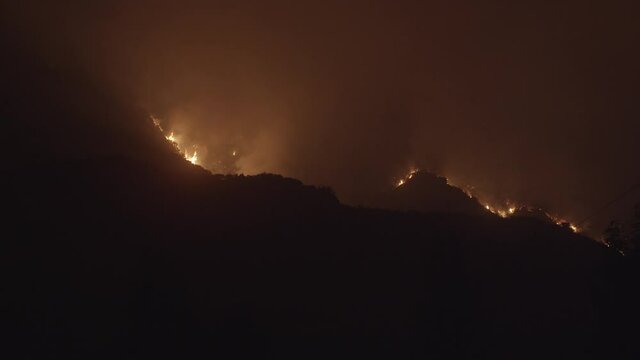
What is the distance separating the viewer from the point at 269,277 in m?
29.7

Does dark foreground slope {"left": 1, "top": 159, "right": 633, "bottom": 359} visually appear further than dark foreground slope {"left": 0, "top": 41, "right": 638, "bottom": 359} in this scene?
Yes

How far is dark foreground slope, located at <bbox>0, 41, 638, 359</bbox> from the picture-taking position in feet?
84.0

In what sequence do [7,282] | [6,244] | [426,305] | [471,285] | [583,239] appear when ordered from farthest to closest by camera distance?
1. [583,239]
2. [471,285]
3. [426,305]
4. [6,244]
5. [7,282]

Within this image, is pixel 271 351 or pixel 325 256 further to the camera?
pixel 325 256

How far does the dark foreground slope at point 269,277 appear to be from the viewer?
84.0ft

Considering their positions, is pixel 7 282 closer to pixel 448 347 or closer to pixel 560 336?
pixel 448 347

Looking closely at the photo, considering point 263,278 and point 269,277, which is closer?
point 263,278

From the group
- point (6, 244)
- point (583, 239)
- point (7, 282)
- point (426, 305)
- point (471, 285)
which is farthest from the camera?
point (583, 239)

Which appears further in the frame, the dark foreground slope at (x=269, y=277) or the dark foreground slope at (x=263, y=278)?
the dark foreground slope at (x=263, y=278)

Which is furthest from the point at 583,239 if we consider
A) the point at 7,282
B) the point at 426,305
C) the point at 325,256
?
the point at 7,282

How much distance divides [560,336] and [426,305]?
29.0 feet

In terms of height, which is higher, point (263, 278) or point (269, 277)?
point (269, 277)

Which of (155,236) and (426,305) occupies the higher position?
(155,236)

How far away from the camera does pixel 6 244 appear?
2769 cm
